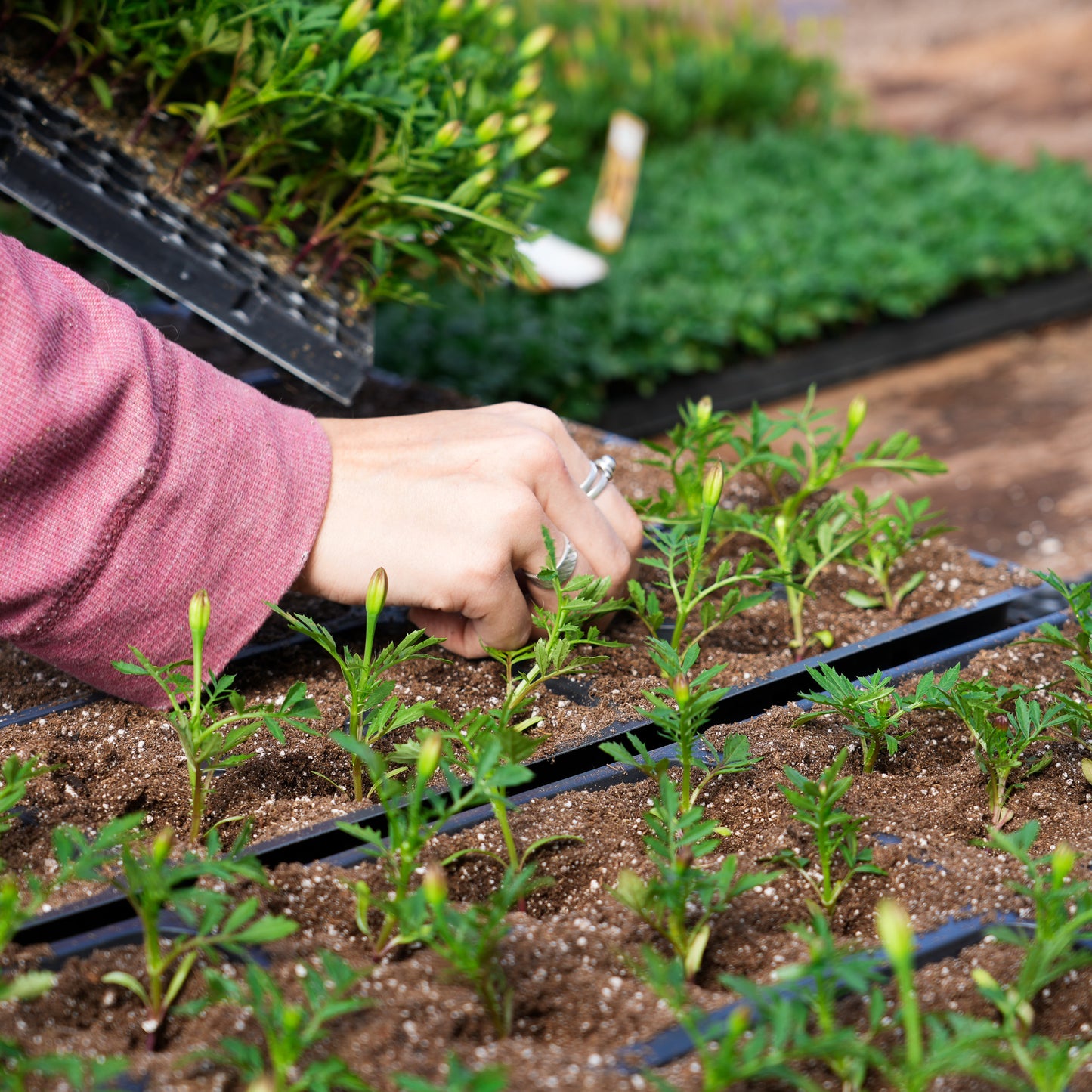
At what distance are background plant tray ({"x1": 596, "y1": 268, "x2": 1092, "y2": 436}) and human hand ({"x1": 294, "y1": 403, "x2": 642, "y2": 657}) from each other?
2.07 m

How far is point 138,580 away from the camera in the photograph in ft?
3.54

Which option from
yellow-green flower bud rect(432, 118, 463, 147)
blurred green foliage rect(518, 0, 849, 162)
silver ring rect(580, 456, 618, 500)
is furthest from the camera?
blurred green foliage rect(518, 0, 849, 162)

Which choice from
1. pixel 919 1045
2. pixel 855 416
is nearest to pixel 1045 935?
pixel 919 1045

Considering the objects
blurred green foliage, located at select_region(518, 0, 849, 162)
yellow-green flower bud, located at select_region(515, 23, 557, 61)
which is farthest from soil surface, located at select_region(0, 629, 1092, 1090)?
blurred green foliage, located at select_region(518, 0, 849, 162)

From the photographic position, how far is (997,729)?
106cm

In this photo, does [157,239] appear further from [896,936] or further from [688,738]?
[896,936]

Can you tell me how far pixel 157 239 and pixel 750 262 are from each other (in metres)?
2.67

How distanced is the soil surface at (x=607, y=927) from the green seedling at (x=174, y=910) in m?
0.02

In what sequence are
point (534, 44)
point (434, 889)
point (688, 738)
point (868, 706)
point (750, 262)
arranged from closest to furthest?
point (434, 889), point (688, 738), point (868, 706), point (534, 44), point (750, 262)

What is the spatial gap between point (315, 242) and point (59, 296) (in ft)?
2.06

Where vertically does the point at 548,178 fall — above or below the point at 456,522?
above

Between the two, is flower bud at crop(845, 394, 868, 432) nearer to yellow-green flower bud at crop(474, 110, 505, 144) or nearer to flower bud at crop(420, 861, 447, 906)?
yellow-green flower bud at crop(474, 110, 505, 144)

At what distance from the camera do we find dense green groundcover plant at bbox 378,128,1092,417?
331 centimetres

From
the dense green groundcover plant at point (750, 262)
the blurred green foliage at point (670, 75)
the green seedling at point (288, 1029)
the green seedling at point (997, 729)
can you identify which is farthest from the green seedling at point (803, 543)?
the blurred green foliage at point (670, 75)
